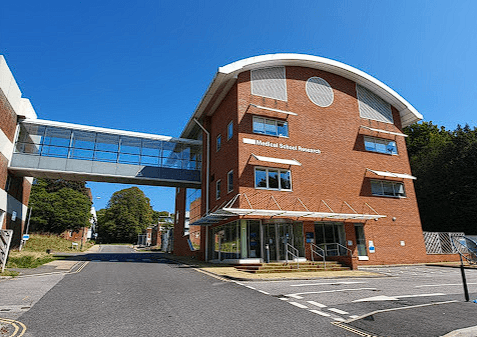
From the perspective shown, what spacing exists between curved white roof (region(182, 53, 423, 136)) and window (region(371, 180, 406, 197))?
659 centimetres

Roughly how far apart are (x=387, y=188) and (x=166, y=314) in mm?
20779

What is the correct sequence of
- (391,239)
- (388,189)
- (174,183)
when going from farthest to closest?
(174,183) < (388,189) < (391,239)

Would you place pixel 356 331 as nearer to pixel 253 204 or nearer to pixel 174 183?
pixel 253 204

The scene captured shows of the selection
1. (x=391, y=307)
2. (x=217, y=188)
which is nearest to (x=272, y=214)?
(x=217, y=188)

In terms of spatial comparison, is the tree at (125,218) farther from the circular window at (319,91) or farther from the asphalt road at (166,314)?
the asphalt road at (166,314)

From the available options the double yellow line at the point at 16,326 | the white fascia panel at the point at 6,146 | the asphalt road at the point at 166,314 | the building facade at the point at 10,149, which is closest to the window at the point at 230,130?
the asphalt road at the point at 166,314

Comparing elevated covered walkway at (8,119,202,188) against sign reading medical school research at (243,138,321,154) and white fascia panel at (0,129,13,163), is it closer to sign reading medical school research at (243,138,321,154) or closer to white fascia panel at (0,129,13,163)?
white fascia panel at (0,129,13,163)

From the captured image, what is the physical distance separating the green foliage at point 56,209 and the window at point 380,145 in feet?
142

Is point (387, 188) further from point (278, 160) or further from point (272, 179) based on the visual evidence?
point (272, 179)

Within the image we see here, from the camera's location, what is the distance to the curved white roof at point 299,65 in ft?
66.2

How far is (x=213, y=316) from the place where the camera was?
5926 mm

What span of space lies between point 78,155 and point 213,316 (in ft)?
64.0

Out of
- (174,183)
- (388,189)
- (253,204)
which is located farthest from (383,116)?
(174,183)

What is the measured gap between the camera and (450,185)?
29.0m
